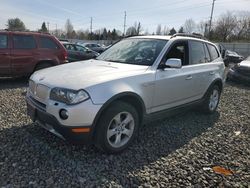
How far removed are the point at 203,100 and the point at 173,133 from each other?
1.35 m

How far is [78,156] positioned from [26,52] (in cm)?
561

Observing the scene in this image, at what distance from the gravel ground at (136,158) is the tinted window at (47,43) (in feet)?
12.4

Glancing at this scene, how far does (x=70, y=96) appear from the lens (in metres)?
3.20

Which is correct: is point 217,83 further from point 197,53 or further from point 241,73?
point 241,73

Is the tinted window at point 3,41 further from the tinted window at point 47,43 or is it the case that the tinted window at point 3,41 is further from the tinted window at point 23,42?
the tinted window at point 47,43

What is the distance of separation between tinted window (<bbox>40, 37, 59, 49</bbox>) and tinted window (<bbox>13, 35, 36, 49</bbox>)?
0.92ft

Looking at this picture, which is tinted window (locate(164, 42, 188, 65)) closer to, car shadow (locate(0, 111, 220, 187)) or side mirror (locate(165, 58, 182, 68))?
side mirror (locate(165, 58, 182, 68))

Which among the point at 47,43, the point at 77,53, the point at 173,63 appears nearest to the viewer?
the point at 173,63

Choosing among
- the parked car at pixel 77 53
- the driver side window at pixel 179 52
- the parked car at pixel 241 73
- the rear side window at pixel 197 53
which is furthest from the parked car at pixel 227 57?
the driver side window at pixel 179 52

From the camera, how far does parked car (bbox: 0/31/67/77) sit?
7758 mm

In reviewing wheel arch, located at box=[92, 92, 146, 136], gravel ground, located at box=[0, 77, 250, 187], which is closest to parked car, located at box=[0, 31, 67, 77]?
gravel ground, located at box=[0, 77, 250, 187]

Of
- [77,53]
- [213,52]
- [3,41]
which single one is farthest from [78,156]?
[77,53]

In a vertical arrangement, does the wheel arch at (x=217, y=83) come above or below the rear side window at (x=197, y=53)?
below

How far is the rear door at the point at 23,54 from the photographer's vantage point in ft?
25.9
